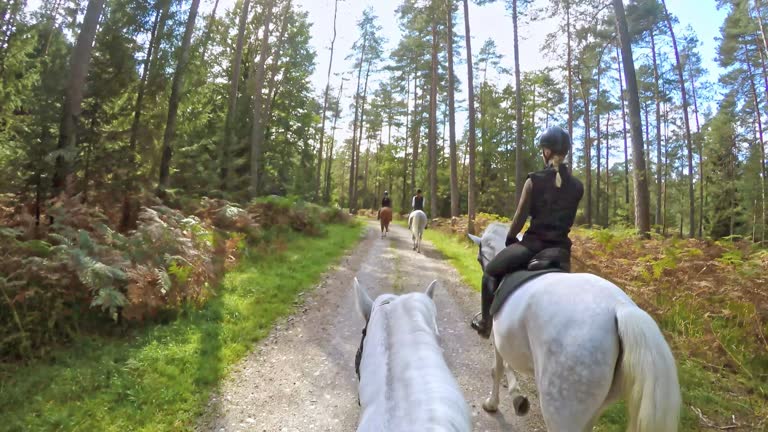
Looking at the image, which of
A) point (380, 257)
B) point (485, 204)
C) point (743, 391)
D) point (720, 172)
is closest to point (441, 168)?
point (485, 204)

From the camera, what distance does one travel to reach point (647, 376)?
7.17 ft

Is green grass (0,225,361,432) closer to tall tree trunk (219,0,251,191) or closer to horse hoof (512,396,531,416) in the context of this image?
horse hoof (512,396,531,416)

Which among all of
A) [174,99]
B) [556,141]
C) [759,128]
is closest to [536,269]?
[556,141]

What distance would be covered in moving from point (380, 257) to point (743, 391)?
925cm

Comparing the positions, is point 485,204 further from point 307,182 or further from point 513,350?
point 513,350

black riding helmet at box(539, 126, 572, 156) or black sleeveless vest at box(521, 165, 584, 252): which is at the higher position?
black riding helmet at box(539, 126, 572, 156)

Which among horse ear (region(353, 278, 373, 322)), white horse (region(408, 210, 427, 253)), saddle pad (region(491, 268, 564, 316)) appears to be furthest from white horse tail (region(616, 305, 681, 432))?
white horse (region(408, 210, 427, 253))

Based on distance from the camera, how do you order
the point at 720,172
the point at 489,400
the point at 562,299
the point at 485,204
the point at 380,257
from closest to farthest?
the point at 562,299 < the point at 489,400 < the point at 380,257 < the point at 720,172 < the point at 485,204

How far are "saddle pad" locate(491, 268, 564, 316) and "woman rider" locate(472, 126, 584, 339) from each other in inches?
5.9

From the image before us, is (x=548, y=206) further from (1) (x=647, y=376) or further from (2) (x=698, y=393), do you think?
(2) (x=698, y=393)

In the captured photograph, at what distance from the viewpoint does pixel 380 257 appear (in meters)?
12.6

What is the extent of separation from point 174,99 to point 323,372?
10.4 meters

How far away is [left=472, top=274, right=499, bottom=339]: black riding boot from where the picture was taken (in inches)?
152

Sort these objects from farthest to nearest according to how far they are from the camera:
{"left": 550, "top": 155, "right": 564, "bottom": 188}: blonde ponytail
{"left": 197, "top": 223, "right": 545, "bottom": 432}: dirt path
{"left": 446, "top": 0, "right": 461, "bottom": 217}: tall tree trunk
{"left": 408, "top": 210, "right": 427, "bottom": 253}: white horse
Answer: {"left": 446, "top": 0, "right": 461, "bottom": 217}: tall tree trunk
{"left": 408, "top": 210, "right": 427, "bottom": 253}: white horse
{"left": 197, "top": 223, "right": 545, "bottom": 432}: dirt path
{"left": 550, "top": 155, "right": 564, "bottom": 188}: blonde ponytail
